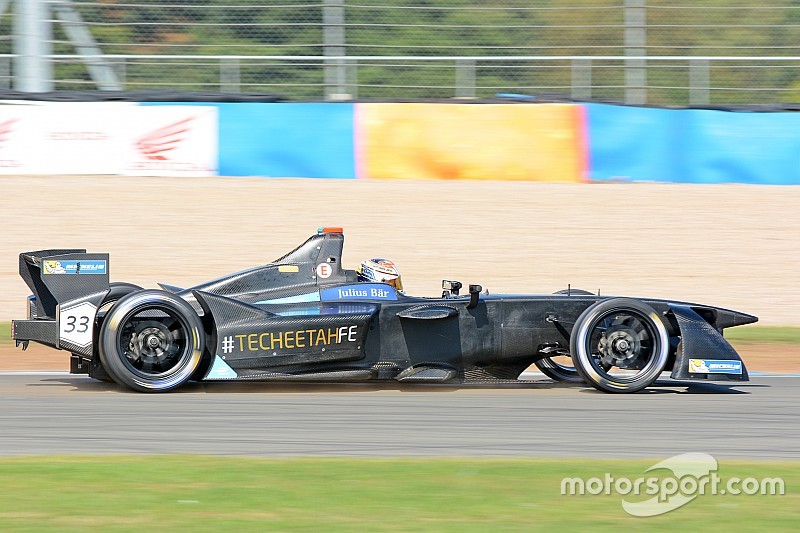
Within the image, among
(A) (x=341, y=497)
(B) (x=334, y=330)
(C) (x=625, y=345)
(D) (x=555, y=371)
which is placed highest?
(B) (x=334, y=330)

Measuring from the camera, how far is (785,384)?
9.88 m

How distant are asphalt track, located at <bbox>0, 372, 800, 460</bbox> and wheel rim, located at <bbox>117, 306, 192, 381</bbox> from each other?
23cm

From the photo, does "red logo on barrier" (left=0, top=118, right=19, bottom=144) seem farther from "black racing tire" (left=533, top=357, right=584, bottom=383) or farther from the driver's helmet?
"black racing tire" (left=533, top=357, right=584, bottom=383)

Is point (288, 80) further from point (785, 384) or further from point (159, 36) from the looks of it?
point (785, 384)

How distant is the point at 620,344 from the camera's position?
891cm

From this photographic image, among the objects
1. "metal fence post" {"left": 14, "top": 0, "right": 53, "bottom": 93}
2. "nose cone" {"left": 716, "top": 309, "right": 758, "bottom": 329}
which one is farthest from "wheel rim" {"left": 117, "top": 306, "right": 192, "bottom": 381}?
"metal fence post" {"left": 14, "top": 0, "right": 53, "bottom": 93}

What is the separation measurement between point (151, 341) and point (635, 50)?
11.3 meters

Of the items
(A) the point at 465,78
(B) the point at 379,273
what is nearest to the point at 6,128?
(A) the point at 465,78

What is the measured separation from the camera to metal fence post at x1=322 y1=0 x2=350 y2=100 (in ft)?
58.2

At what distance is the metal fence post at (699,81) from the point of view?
1761 cm

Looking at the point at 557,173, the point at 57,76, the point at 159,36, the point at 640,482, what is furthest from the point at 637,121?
the point at 640,482

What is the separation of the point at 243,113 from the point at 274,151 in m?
0.70

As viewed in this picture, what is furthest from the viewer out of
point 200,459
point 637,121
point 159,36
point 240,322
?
point 159,36

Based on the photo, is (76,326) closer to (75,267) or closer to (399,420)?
(75,267)
